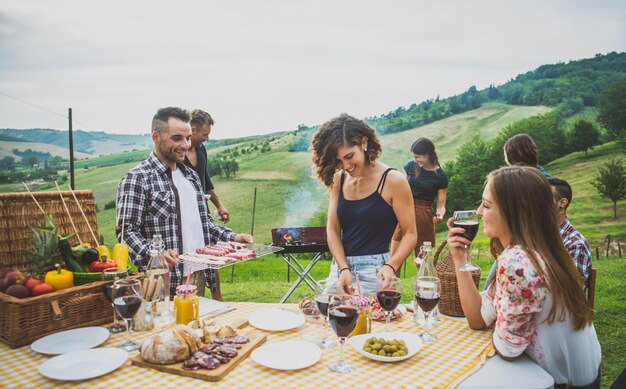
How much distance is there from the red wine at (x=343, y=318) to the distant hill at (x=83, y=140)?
9.36 metres

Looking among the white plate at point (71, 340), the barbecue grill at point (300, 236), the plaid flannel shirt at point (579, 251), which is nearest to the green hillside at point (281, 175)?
the barbecue grill at point (300, 236)

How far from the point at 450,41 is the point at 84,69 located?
35.8 ft

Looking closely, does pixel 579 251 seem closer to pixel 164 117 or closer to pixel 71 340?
pixel 71 340

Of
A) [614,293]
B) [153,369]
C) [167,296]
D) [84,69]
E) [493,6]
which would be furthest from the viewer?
[493,6]

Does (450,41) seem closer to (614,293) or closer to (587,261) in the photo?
(614,293)

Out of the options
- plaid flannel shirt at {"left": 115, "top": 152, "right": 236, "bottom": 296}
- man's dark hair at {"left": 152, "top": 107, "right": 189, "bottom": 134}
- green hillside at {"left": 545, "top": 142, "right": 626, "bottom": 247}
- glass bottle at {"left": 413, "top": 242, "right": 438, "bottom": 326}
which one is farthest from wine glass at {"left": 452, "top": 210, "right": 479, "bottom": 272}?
green hillside at {"left": 545, "top": 142, "right": 626, "bottom": 247}

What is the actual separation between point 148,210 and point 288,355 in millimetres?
1952

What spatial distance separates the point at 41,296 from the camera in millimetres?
1949

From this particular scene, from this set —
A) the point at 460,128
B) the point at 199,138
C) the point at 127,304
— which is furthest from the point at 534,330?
the point at 460,128

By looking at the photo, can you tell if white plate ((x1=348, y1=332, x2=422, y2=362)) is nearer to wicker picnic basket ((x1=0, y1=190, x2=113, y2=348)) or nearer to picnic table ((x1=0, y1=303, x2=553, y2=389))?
picnic table ((x1=0, y1=303, x2=553, y2=389))

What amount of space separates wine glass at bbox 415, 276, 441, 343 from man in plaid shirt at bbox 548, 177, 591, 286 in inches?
44.3

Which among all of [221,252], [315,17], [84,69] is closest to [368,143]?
[221,252]

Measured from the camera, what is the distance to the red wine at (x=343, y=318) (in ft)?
5.33

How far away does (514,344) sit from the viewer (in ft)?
5.67
